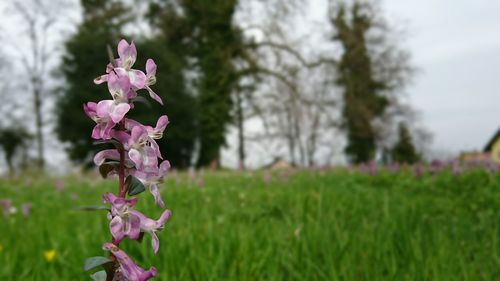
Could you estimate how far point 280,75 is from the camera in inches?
1035

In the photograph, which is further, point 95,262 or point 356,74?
point 356,74

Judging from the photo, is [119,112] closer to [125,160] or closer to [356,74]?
[125,160]

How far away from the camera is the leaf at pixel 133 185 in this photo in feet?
2.83

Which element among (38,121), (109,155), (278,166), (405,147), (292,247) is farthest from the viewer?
(405,147)

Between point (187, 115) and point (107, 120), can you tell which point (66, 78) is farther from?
point (107, 120)

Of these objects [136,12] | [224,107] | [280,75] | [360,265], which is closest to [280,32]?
[280,75]

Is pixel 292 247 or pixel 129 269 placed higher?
pixel 129 269

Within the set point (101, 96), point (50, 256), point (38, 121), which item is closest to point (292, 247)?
point (50, 256)

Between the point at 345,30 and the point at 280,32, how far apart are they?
3847 millimetres

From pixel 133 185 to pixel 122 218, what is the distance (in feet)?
0.21

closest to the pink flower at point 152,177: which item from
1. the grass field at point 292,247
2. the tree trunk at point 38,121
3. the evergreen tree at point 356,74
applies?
the grass field at point 292,247

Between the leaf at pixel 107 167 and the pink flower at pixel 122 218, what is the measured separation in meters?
0.08

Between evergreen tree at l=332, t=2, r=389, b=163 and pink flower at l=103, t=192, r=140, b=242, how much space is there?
26.0 metres

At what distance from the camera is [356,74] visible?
2716 cm
